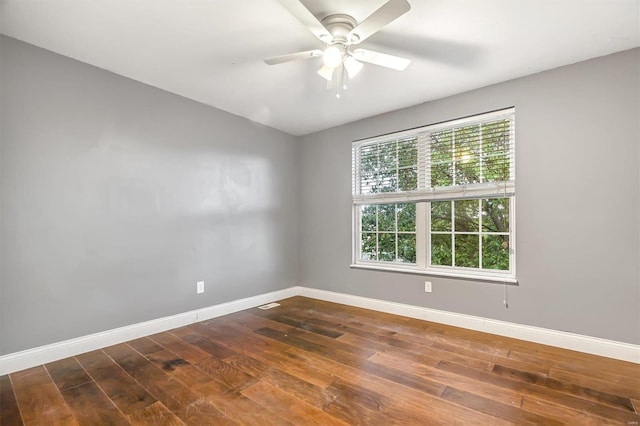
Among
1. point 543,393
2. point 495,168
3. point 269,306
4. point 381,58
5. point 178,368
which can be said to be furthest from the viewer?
point 269,306

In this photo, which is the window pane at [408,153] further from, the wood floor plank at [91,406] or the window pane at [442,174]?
the wood floor plank at [91,406]

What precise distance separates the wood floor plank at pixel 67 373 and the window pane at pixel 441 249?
3.25m

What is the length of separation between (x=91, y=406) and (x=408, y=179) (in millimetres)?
3381

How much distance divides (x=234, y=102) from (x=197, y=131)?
53 cm

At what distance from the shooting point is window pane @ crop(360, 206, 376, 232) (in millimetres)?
3958

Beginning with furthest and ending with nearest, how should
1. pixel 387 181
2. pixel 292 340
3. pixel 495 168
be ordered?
1. pixel 387 181
2. pixel 495 168
3. pixel 292 340

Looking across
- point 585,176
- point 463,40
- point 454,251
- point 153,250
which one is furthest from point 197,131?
point 585,176

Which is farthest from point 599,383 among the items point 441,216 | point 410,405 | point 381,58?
point 381,58

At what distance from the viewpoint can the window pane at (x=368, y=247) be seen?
155 inches

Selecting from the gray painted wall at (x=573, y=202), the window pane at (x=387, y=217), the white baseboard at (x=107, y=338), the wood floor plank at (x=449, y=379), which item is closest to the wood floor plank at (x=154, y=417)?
the white baseboard at (x=107, y=338)

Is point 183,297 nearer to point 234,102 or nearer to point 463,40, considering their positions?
point 234,102

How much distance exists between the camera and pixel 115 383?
6.73ft

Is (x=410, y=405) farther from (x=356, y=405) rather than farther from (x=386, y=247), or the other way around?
(x=386, y=247)

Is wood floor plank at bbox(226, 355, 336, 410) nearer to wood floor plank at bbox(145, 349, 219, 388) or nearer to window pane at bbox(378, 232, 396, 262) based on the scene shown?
wood floor plank at bbox(145, 349, 219, 388)
